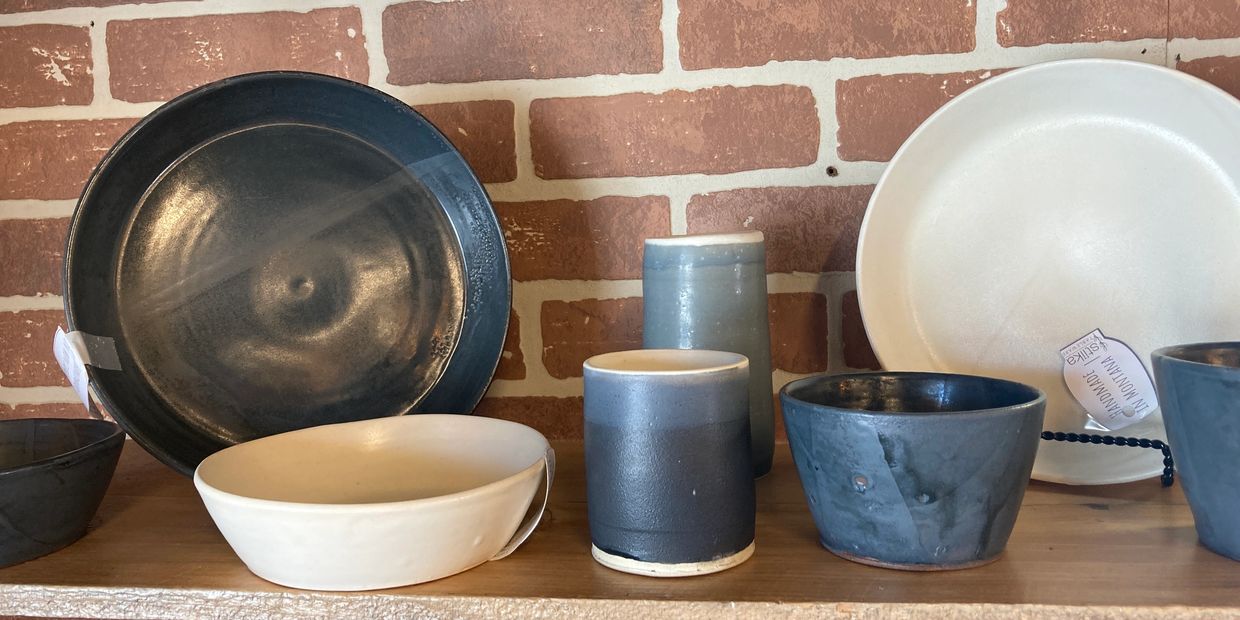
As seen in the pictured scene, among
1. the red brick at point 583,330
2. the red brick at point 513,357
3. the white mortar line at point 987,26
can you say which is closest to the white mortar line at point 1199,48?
the white mortar line at point 987,26

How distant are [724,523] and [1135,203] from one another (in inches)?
16.8

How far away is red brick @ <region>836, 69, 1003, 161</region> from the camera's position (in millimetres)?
783

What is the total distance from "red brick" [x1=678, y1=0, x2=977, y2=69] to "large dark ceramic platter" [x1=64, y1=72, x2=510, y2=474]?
236 millimetres

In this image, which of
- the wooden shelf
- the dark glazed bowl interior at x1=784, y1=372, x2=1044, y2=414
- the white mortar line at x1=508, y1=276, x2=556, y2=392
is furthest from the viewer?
the white mortar line at x1=508, y1=276, x2=556, y2=392

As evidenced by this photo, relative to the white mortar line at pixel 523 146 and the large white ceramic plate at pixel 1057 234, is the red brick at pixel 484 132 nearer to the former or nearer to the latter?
the white mortar line at pixel 523 146

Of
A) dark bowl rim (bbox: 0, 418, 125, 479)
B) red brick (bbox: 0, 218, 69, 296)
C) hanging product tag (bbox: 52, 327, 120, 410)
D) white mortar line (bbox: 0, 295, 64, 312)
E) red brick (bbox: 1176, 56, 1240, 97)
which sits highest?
red brick (bbox: 1176, 56, 1240, 97)

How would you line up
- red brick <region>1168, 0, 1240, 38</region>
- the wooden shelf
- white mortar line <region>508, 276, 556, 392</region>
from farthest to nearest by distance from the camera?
white mortar line <region>508, 276, 556, 392</region> → red brick <region>1168, 0, 1240, 38</region> → the wooden shelf

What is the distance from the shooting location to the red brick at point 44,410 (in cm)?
92

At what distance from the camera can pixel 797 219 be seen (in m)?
0.81

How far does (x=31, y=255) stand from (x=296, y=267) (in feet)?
1.01

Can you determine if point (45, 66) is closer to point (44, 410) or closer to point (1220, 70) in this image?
A: point (44, 410)

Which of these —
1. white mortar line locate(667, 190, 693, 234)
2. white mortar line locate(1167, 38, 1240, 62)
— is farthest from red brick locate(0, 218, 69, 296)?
white mortar line locate(1167, 38, 1240, 62)

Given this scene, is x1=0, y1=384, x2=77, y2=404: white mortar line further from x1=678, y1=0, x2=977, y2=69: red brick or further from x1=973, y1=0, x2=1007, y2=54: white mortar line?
x1=973, y1=0, x2=1007, y2=54: white mortar line

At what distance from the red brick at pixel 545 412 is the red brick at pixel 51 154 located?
1.43 feet
